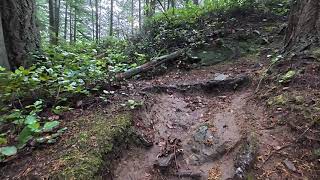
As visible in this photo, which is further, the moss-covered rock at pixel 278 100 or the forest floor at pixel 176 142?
the moss-covered rock at pixel 278 100

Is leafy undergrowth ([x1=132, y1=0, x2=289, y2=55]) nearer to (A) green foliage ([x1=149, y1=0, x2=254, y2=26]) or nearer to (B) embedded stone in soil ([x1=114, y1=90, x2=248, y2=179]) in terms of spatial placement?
(A) green foliage ([x1=149, y1=0, x2=254, y2=26])

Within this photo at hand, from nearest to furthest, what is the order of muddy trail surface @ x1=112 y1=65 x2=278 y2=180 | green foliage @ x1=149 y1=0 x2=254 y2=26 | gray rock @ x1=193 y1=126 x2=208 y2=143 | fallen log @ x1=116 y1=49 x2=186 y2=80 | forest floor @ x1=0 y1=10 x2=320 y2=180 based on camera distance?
forest floor @ x1=0 y1=10 x2=320 y2=180
muddy trail surface @ x1=112 y1=65 x2=278 y2=180
gray rock @ x1=193 y1=126 x2=208 y2=143
fallen log @ x1=116 y1=49 x2=186 y2=80
green foliage @ x1=149 y1=0 x2=254 y2=26

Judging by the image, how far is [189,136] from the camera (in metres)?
3.83

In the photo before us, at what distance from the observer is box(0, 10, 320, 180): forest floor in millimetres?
2748

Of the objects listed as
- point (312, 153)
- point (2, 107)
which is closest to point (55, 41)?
point (2, 107)

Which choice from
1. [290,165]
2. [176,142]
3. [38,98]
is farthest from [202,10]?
[290,165]

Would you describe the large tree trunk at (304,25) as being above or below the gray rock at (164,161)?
above

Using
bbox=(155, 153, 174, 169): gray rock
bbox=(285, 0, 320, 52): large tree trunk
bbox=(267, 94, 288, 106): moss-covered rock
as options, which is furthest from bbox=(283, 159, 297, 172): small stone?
bbox=(285, 0, 320, 52): large tree trunk

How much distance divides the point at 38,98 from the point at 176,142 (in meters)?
2.02

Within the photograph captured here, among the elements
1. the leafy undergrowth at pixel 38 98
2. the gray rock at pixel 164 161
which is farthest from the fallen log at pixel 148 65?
the gray rock at pixel 164 161

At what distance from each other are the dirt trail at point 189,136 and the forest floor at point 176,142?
1 cm

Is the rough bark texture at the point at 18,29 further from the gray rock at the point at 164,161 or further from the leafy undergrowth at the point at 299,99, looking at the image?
the leafy undergrowth at the point at 299,99

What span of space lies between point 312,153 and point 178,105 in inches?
91.0

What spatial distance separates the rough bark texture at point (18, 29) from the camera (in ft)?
16.3
